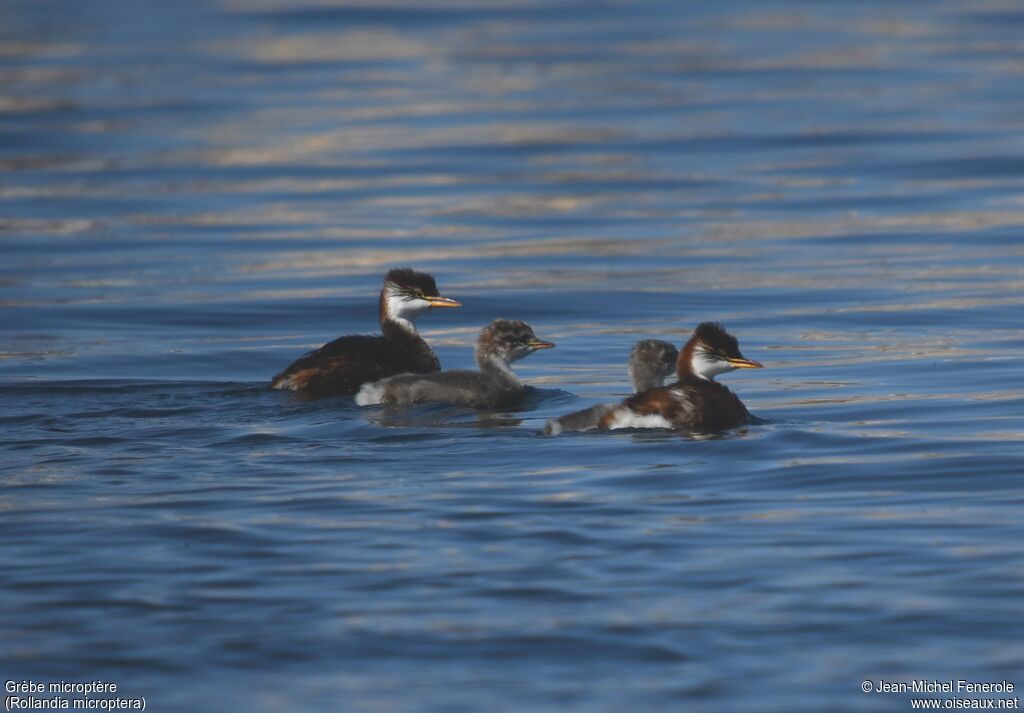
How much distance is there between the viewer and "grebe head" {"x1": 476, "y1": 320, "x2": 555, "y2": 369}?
42.5ft

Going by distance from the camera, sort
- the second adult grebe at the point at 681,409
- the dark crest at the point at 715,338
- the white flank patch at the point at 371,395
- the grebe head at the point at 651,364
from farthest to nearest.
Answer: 1. the white flank patch at the point at 371,395
2. the grebe head at the point at 651,364
3. the dark crest at the point at 715,338
4. the second adult grebe at the point at 681,409

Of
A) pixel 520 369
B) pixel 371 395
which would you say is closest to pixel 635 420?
pixel 371 395

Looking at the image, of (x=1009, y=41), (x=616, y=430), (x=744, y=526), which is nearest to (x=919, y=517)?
(x=744, y=526)

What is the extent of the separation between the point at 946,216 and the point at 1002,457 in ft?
36.7

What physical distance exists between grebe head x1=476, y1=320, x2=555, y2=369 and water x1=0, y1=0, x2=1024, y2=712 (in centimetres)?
34

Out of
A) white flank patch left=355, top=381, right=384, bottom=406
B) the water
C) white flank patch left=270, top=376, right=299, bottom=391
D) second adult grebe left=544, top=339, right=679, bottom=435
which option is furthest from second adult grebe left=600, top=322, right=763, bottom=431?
white flank patch left=270, top=376, right=299, bottom=391

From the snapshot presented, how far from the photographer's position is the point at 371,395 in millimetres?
12492

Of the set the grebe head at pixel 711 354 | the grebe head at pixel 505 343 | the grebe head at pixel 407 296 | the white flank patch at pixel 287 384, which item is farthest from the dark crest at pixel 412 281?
the grebe head at pixel 711 354

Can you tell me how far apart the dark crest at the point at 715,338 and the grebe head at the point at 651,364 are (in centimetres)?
56

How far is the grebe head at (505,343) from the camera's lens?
12945mm

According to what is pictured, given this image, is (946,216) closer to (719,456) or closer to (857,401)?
(857,401)

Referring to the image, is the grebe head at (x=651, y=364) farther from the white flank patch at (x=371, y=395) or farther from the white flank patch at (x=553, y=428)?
the white flank patch at (x=371, y=395)

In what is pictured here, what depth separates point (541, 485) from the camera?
31.8 feet

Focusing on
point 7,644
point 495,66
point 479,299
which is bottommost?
point 7,644
